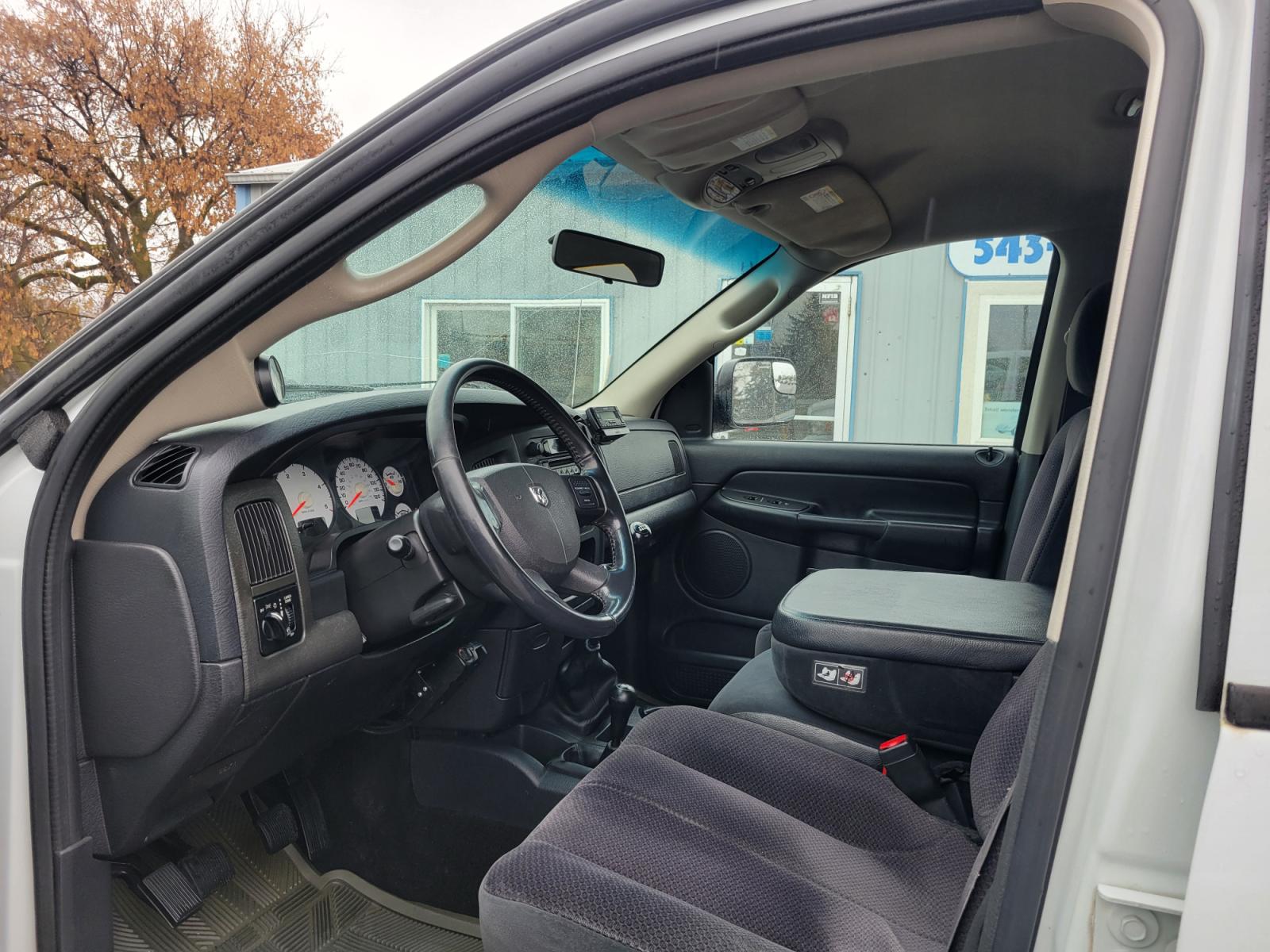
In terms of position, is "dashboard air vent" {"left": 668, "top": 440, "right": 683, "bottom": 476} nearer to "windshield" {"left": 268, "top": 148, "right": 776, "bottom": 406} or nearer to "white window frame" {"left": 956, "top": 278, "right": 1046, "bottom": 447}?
"windshield" {"left": 268, "top": 148, "right": 776, "bottom": 406}

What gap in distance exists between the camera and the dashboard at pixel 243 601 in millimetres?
1206

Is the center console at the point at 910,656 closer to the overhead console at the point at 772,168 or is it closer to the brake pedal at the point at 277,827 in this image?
the overhead console at the point at 772,168

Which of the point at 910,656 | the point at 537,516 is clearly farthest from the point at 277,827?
the point at 910,656

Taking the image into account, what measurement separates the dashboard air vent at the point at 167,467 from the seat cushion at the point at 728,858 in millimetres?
704

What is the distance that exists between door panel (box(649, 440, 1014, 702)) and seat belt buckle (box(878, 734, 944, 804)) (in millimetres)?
1301

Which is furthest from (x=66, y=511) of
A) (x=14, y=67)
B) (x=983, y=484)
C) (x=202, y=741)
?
(x=14, y=67)

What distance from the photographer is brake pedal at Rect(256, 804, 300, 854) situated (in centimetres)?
180

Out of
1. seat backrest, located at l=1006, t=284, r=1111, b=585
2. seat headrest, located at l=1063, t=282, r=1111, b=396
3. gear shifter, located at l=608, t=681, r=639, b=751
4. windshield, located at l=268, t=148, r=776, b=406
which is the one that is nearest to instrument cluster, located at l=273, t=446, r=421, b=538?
windshield, located at l=268, t=148, r=776, b=406

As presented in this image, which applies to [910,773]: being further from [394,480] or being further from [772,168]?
[772,168]

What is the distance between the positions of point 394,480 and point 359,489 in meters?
0.10

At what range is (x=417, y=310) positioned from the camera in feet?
7.24

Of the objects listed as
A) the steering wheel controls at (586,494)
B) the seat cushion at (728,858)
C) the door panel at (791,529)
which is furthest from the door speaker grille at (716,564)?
the seat cushion at (728,858)

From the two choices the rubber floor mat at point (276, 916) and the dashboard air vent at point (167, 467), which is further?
the rubber floor mat at point (276, 916)

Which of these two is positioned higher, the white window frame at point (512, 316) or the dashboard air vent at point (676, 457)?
the white window frame at point (512, 316)
